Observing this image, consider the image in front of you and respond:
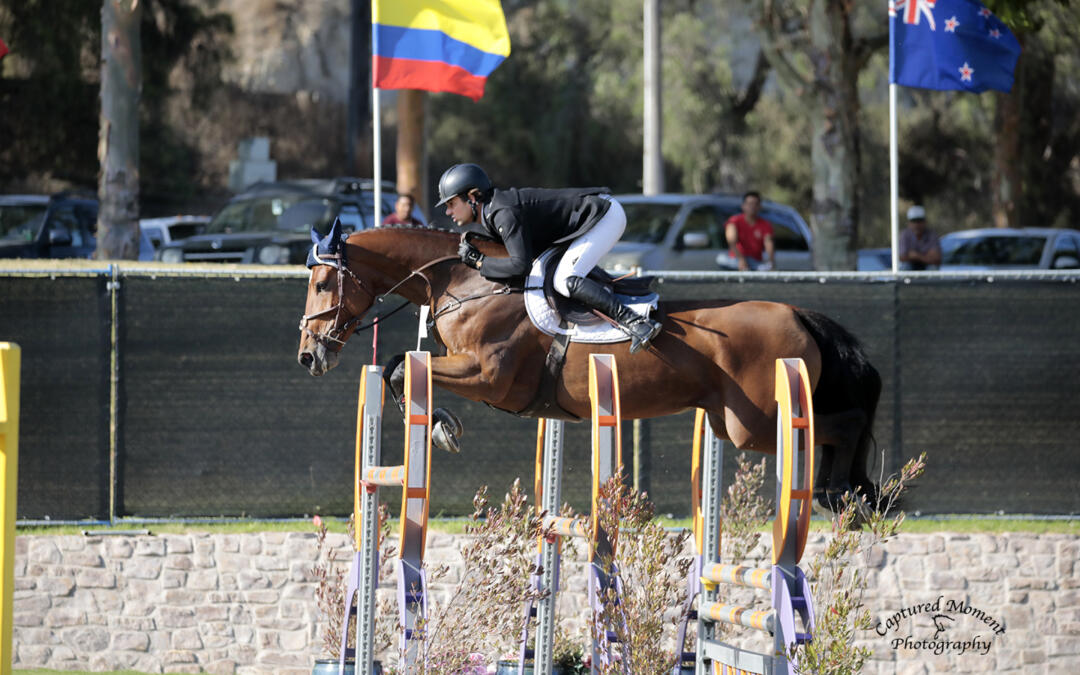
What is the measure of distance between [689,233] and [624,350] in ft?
29.6

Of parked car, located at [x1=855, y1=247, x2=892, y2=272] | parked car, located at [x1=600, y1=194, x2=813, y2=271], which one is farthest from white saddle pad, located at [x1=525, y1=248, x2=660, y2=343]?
parked car, located at [x1=855, y1=247, x2=892, y2=272]

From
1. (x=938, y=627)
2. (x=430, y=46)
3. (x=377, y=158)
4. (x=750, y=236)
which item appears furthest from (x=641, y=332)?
(x=750, y=236)

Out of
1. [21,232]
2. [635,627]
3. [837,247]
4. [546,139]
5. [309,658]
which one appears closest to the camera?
[635,627]

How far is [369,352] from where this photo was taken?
10383 mm

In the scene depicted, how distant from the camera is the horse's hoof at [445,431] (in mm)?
6941

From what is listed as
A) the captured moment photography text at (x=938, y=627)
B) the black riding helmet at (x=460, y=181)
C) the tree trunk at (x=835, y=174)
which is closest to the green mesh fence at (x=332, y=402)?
the captured moment photography text at (x=938, y=627)

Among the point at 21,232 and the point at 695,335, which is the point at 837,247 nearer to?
the point at 695,335

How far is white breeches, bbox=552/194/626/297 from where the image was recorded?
7.42 m

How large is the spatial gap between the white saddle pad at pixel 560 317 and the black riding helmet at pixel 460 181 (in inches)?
21.3

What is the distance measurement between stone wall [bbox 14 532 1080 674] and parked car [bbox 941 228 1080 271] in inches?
491

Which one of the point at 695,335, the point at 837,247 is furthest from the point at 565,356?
the point at 837,247

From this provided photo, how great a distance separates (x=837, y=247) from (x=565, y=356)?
10.1 metres

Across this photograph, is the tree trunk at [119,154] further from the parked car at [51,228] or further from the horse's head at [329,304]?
the horse's head at [329,304]

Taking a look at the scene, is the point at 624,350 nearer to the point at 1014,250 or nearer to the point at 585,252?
the point at 585,252
